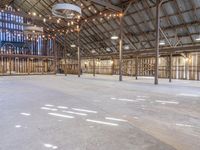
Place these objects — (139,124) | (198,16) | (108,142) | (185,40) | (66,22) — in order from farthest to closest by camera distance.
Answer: (66,22) < (185,40) < (198,16) < (139,124) < (108,142)

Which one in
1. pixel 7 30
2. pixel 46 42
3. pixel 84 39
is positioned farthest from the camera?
pixel 46 42

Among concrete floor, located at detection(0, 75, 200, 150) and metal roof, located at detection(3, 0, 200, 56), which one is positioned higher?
Result: metal roof, located at detection(3, 0, 200, 56)

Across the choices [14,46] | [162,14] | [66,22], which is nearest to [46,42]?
[14,46]

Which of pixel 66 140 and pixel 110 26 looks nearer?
pixel 66 140

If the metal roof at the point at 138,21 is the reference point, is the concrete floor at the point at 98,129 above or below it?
below

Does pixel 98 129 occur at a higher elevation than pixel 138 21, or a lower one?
lower

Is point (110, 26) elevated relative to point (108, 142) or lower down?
elevated

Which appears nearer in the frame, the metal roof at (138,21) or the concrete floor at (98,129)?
the concrete floor at (98,129)

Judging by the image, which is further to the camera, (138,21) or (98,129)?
(138,21)

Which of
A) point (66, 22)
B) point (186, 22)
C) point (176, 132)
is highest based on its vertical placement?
point (66, 22)

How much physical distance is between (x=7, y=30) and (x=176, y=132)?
1302 inches

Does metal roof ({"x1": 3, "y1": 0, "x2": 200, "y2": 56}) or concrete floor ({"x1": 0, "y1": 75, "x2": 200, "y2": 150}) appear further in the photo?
metal roof ({"x1": 3, "y1": 0, "x2": 200, "y2": 56})

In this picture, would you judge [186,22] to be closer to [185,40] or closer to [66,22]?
[185,40]

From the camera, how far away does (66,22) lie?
22.7 meters
